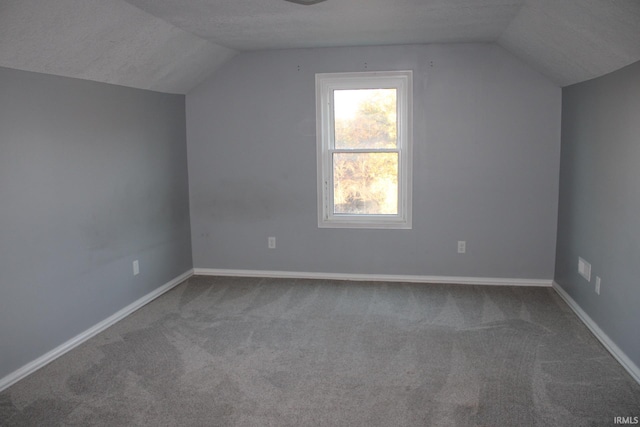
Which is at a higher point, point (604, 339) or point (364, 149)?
point (364, 149)

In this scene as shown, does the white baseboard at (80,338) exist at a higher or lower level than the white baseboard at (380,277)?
lower

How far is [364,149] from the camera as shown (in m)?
4.82

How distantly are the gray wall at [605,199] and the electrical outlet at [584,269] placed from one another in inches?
1.8

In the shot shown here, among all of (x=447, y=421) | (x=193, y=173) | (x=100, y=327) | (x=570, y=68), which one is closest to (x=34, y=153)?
→ (x=100, y=327)

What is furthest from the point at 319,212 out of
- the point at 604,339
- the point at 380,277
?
the point at 604,339

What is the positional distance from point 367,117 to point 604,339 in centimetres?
264

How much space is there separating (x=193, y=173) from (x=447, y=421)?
3507 mm

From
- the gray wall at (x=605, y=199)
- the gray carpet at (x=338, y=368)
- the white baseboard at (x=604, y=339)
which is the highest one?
the gray wall at (x=605, y=199)

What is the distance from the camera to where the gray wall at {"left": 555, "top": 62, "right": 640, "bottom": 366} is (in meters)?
3.00

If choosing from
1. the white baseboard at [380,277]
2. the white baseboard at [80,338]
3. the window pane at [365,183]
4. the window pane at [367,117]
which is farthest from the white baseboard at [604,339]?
the white baseboard at [80,338]

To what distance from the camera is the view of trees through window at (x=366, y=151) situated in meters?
4.77

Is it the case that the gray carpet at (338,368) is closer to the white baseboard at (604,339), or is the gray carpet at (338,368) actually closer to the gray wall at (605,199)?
the white baseboard at (604,339)

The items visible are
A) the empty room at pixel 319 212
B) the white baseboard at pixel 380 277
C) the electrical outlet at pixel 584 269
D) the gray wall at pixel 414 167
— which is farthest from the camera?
the white baseboard at pixel 380 277

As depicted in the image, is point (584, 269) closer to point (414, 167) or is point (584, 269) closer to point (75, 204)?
point (414, 167)
